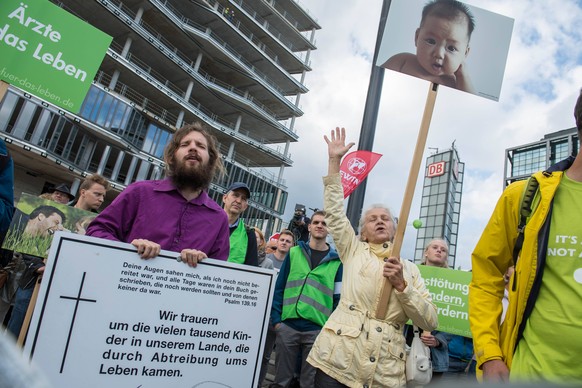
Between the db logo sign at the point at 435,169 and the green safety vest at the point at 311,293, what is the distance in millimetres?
59794

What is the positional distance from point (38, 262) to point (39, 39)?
1916 millimetres

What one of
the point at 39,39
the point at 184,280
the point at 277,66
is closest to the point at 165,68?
the point at 277,66

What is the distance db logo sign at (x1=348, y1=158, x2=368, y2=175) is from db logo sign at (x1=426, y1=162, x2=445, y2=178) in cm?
5831

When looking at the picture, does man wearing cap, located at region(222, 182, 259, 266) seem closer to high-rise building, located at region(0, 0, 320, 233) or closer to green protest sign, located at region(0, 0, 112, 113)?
green protest sign, located at region(0, 0, 112, 113)

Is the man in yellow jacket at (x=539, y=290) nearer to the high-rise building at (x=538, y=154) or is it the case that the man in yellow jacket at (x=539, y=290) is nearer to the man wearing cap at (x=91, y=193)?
the man wearing cap at (x=91, y=193)

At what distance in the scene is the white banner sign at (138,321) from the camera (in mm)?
1629

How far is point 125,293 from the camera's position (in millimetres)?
1769

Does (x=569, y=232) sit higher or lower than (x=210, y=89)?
lower

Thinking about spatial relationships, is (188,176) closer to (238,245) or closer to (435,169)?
(238,245)

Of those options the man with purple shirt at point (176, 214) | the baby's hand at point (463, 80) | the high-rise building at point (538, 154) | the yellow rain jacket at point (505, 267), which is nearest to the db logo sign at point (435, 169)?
the high-rise building at point (538, 154)

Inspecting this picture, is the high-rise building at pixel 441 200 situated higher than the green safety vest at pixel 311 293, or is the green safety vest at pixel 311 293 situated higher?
the high-rise building at pixel 441 200

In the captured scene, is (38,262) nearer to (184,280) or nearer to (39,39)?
(39,39)

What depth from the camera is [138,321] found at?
1.77 metres

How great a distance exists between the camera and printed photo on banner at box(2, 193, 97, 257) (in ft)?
10.8
